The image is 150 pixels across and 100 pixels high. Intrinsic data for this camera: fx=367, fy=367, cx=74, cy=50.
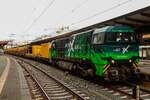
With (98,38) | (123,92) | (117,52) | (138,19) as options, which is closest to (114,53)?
(117,52)

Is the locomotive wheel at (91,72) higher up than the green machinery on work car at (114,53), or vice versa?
the green machinery on work car at (114,53)

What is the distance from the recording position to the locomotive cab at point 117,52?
57.5 feet

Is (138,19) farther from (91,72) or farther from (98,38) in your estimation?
(91,72)

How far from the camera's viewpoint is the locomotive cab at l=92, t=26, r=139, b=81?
17531 mm

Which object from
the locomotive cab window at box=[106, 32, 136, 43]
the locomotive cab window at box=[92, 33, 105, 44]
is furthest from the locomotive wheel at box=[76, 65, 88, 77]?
the locomotive cab window at box=[106, 32, 136, 43]

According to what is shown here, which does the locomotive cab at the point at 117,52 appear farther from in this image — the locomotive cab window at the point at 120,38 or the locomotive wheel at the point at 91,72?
the locomotive wheel at the point at 91,72

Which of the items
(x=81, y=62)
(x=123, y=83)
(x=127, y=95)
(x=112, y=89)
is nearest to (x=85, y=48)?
(x=81, y=62)

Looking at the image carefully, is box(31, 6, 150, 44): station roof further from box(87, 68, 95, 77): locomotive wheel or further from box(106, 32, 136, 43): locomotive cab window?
box(87, 68, 95, 77): locomotive wheel

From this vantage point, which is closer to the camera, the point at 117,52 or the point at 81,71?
the point at 117,52

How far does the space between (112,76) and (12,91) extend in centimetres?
476

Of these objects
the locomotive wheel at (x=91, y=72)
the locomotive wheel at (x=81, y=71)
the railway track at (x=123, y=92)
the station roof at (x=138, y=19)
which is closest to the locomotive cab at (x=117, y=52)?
the railway track at (x=123, y=92)

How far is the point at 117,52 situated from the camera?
17656 millimetres

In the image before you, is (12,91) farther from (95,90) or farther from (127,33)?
(127,33)

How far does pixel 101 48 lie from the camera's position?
17.8 meters
